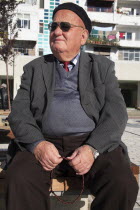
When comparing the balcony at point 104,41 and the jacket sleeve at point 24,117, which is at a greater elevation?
the balcony at point 104,41

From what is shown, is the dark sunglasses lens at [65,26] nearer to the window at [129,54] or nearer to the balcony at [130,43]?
the balcony at [130,43]

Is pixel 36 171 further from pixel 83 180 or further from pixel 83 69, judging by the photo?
pixel 83 69

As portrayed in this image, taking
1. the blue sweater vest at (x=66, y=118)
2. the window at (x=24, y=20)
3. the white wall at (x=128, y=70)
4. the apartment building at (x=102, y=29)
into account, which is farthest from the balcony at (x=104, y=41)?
the blue sweater vest at (x=66, y=118)

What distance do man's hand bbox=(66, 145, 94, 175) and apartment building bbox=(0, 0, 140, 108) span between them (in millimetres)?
34102

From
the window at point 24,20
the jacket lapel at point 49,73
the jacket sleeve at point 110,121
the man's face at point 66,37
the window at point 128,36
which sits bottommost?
the jacket sleeve at point 110,121

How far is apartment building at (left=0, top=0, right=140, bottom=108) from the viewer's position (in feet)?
124

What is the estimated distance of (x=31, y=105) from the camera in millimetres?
2459

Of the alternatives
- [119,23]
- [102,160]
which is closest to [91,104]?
[102,160]

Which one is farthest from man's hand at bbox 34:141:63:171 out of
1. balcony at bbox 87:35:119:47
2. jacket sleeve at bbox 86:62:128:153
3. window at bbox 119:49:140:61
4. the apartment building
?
window at bbox 119:49:140:61

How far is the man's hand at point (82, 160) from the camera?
2.04m

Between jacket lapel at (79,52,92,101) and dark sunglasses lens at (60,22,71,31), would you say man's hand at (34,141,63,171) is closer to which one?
jacket lapel at (79,52,92,101)

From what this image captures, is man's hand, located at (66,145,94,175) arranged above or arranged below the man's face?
below

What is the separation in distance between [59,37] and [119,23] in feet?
135

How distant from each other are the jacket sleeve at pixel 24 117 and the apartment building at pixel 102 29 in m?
33.7
